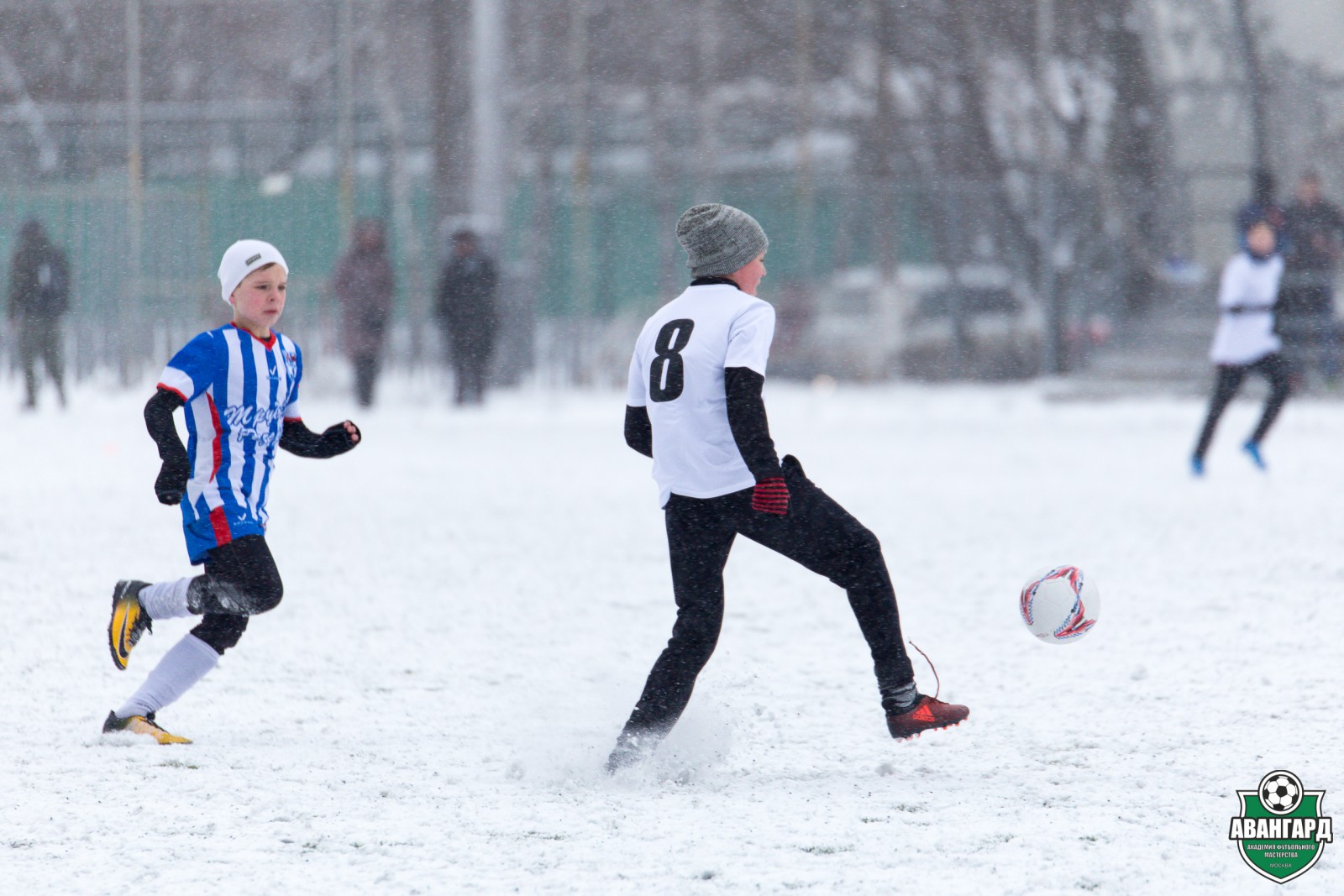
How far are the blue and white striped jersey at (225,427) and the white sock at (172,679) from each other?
278 millimetres

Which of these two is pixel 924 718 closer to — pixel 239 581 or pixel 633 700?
pixel 633 700

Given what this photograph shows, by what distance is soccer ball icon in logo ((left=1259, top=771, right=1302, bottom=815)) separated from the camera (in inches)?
152

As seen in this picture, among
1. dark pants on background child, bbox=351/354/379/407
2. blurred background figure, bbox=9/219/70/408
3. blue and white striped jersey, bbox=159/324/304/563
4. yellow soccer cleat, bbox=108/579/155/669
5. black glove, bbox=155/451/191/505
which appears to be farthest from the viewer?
dark pants on background child, bbox=351/354/379/407

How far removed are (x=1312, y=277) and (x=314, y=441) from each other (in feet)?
48.5

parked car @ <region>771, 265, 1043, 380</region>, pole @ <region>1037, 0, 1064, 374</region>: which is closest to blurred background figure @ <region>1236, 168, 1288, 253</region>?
pole @ <region>1037, 0, 1064, 374</region>

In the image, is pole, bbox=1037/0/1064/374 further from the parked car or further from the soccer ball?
the soccer ball

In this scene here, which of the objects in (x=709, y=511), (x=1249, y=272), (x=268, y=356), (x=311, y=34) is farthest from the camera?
(x=311, y=34)

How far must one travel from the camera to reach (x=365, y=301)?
56.7ft

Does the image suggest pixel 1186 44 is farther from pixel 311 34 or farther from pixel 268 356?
pixel 268 356

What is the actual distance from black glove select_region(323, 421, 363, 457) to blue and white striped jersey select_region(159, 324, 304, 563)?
0.16 m

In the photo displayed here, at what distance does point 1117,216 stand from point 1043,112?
199cm

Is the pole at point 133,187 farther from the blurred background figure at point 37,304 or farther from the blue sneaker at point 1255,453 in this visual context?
the blue sneaker at point 1255,453

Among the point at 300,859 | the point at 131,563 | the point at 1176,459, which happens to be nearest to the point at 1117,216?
the point at 1176,459

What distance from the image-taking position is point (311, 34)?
27422 millimetres
